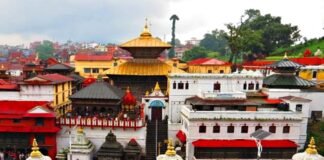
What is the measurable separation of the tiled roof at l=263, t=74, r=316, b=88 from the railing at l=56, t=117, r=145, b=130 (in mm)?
14107

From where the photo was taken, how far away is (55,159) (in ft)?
90.2

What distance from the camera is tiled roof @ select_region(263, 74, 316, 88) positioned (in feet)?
108

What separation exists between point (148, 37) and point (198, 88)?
11854mm

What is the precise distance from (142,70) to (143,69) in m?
0.18

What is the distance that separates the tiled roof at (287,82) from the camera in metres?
32.9

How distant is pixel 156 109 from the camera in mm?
32375

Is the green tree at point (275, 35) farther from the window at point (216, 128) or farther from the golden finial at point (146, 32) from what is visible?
the window at point (216, 128)

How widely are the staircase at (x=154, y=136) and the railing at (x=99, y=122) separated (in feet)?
6.31

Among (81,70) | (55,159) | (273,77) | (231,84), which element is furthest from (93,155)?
(81,70)

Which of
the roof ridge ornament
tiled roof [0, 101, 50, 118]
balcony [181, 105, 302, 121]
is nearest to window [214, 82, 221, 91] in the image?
balcony [181, 105, 302, 121]

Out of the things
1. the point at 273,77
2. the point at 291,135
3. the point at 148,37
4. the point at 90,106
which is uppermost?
the point at 148,37

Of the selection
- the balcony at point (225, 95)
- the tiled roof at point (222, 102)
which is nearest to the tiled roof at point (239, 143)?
the tiled roof at point (222, 102)

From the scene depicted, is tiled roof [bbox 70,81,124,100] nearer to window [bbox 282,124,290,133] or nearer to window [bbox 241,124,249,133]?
window [bbox 241,124,249,133]

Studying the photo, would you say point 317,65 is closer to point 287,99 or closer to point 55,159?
point 287,99
